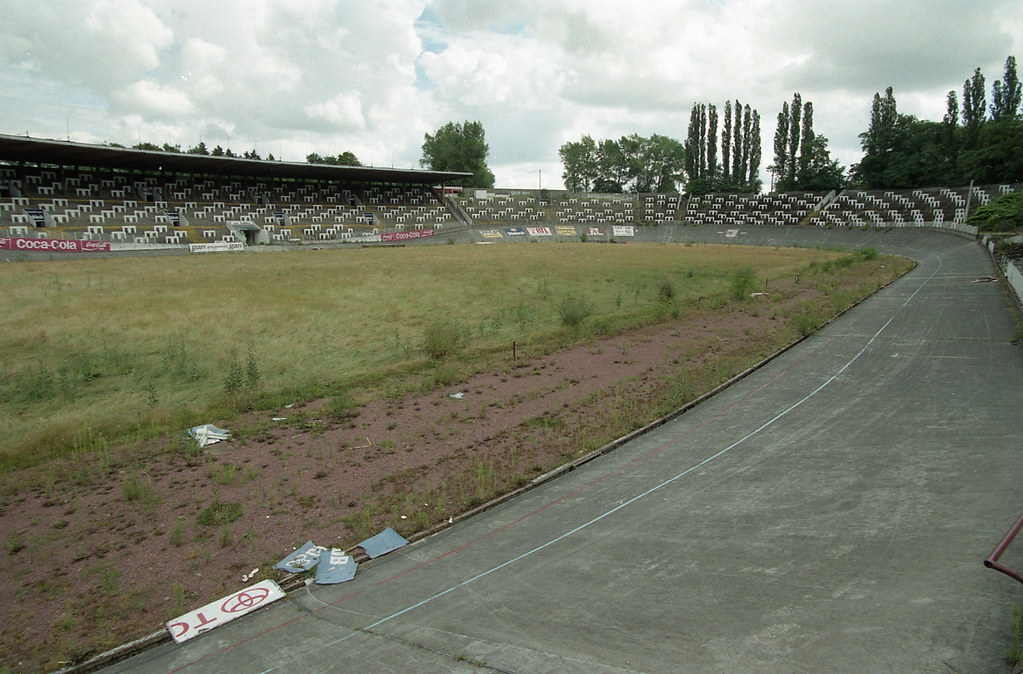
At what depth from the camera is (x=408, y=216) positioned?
267 ft

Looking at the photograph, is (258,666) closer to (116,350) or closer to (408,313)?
(116,350)

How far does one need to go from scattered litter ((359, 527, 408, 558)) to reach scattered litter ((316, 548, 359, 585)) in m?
0.28

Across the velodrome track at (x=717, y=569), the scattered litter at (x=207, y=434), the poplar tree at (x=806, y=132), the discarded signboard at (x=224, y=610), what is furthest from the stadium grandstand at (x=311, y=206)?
the discarded signboard at (x=224, y=610)

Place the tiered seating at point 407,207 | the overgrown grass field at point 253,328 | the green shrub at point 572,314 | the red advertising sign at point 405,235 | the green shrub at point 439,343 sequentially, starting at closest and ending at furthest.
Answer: the overgrown grass field at point 253,328 < the green shrub at point 439,343 < the green shrub at point 572,314 < the red advertising sign at point 405,235 < the tiered seating at point 407,207

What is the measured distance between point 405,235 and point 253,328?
2076 inches

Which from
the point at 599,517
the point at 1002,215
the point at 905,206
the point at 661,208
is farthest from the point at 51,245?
the point at 905,206

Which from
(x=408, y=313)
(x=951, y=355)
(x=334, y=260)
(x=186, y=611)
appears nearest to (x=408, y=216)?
(x=334, y=260)

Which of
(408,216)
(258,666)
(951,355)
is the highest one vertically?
(408,216)

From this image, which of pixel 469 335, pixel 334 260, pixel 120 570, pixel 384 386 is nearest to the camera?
pixel 120 570

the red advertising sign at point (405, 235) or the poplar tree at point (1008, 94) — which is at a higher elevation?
the poplar tree at point (1008, 94)

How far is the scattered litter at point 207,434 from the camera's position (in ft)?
37.8

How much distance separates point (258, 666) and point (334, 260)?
4445 cm

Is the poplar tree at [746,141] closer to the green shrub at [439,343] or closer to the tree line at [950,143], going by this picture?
the tree line at [950,143]

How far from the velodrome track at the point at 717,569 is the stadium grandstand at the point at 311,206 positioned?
54003 millimetres
